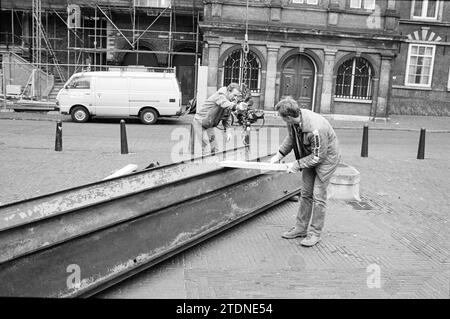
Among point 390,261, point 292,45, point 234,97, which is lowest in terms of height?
point 390,261

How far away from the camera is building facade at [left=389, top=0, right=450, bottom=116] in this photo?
89.5 feet

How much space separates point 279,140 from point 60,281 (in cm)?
1258

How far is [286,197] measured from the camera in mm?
7258

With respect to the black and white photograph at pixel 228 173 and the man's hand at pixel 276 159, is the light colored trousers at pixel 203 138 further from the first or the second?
the man's hand at pixel 276 159

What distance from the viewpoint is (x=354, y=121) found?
23.5 m

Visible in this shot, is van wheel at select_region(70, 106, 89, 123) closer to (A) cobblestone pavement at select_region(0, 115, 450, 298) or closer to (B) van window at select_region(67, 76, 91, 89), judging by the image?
(B) van window at select_region(67, 76, 91, 89)

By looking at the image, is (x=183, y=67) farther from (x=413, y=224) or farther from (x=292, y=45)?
(x=413, y=224)

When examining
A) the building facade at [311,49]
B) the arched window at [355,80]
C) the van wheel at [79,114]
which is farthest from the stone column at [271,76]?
the van wheel at [79,114]

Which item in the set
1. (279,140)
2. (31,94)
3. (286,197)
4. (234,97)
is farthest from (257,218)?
(31,94)

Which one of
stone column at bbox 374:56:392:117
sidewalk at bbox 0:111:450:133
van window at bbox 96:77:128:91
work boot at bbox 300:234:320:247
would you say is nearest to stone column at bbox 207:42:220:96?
sidewalk at bbox 0:111:450:133

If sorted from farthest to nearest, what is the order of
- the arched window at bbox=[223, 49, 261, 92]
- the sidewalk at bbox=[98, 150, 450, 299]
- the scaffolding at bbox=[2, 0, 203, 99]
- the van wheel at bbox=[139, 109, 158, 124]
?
the scaffolding at bbox=[2, 0, 203, 99] < the arched window at bbox=[223, 49, 261, 92] < the van wheel at bbox=[139, 109, 158, 124] < the sidewalk at bbox=[98, 150, 450, 299]

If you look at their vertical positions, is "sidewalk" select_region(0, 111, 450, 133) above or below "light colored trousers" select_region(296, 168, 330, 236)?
below

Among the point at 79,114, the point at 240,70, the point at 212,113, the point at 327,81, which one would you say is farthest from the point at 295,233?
the point at 327,81

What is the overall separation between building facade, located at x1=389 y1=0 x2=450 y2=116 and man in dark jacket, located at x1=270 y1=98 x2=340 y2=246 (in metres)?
23.5
